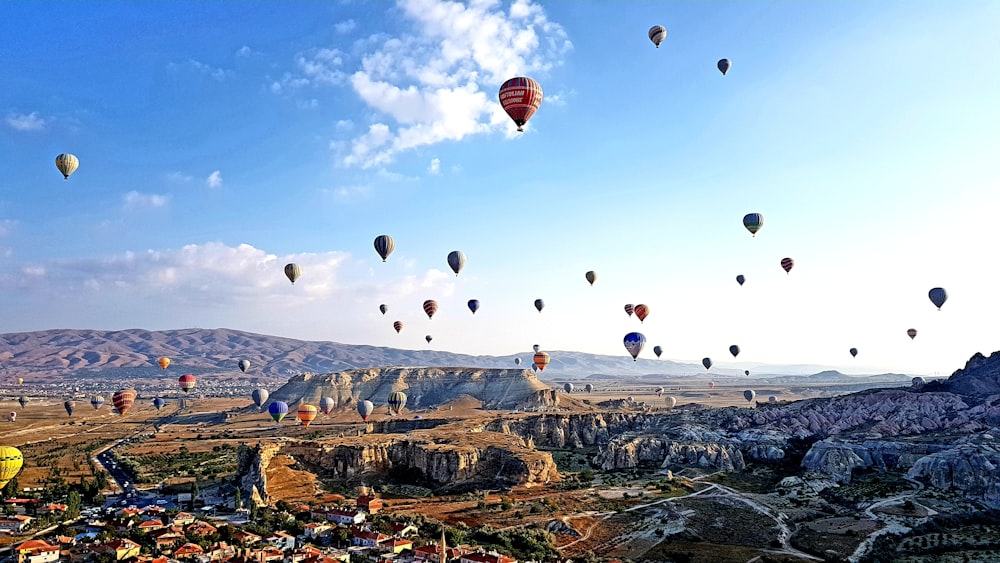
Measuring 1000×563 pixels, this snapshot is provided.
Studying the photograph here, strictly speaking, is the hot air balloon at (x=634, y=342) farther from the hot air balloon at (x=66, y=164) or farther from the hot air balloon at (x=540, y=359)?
the hot air balloon at (x=66, y=164)

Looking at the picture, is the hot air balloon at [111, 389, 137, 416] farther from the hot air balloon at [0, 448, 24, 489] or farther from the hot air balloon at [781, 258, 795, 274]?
the hot air balloon at [781, 258, 795, 274]

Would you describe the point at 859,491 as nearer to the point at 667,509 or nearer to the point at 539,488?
the point at 667,509

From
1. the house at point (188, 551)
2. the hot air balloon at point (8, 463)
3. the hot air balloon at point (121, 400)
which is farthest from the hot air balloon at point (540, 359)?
the hot air balloon at point (8, 463)

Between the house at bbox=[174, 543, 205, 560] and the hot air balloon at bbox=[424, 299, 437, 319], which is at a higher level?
the hot air balloon at bbox=[424, 299, 437, 319]

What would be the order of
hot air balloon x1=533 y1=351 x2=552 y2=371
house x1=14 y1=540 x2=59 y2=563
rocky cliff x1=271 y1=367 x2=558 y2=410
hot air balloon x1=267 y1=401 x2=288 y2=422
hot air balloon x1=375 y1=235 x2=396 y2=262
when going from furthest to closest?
rocky cliff x1=271 y1=367 x2=558 y2=410
hot air balloon x1=533 y1=351 x2=552 y2=371
hot air balloon x1=267 y1=401 x2=288 y2=422
hot air balloon x1=375 y1=235 x2=396 y2=262
house x1=14 y1=540 x2=59 y2=563

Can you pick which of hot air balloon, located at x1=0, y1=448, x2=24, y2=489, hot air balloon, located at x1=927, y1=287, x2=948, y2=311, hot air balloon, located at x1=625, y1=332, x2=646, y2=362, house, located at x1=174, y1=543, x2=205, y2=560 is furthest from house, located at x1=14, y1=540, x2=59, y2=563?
hot air balloon, located at x1=927, y1=287, x2=948, y2=311

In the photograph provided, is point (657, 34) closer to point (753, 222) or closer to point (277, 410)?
point (753, 222)
